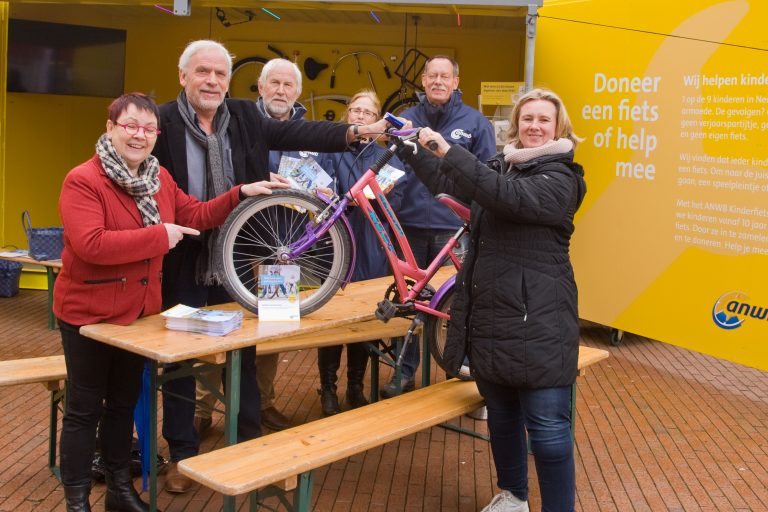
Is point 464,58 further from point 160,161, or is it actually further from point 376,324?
point 160,161

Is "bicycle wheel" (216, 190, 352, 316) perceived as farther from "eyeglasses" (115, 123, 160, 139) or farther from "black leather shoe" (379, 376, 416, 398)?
"black leather shoe" (379, 376, 416, 398)

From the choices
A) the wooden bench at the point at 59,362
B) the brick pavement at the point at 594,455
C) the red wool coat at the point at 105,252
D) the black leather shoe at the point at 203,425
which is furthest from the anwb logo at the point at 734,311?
the red wool coat at the point at 105,252

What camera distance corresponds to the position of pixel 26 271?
891 centimetres

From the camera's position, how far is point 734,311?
604 centimetres

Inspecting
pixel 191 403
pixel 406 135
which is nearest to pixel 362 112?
pixel 406 135

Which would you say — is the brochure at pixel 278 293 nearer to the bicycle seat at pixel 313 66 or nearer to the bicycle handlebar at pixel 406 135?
the bicycle handlebar at pixel 406 135

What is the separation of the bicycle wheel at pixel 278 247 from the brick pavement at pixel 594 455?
3.21ft

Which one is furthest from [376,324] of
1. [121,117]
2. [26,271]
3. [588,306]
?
[26,271]

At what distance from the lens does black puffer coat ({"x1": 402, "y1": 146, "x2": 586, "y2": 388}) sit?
322cm

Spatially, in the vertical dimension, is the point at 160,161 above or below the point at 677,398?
above

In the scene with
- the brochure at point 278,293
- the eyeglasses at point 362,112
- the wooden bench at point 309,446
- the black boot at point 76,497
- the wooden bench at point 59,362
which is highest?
the eyeglasses at point 362,112

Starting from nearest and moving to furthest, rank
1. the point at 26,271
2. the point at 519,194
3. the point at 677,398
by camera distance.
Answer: the point at 519,194 → the point at 677,398 → the point at 26,271

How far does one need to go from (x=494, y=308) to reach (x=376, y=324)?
168 cm

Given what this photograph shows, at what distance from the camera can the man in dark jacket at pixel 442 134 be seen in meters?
5.25
